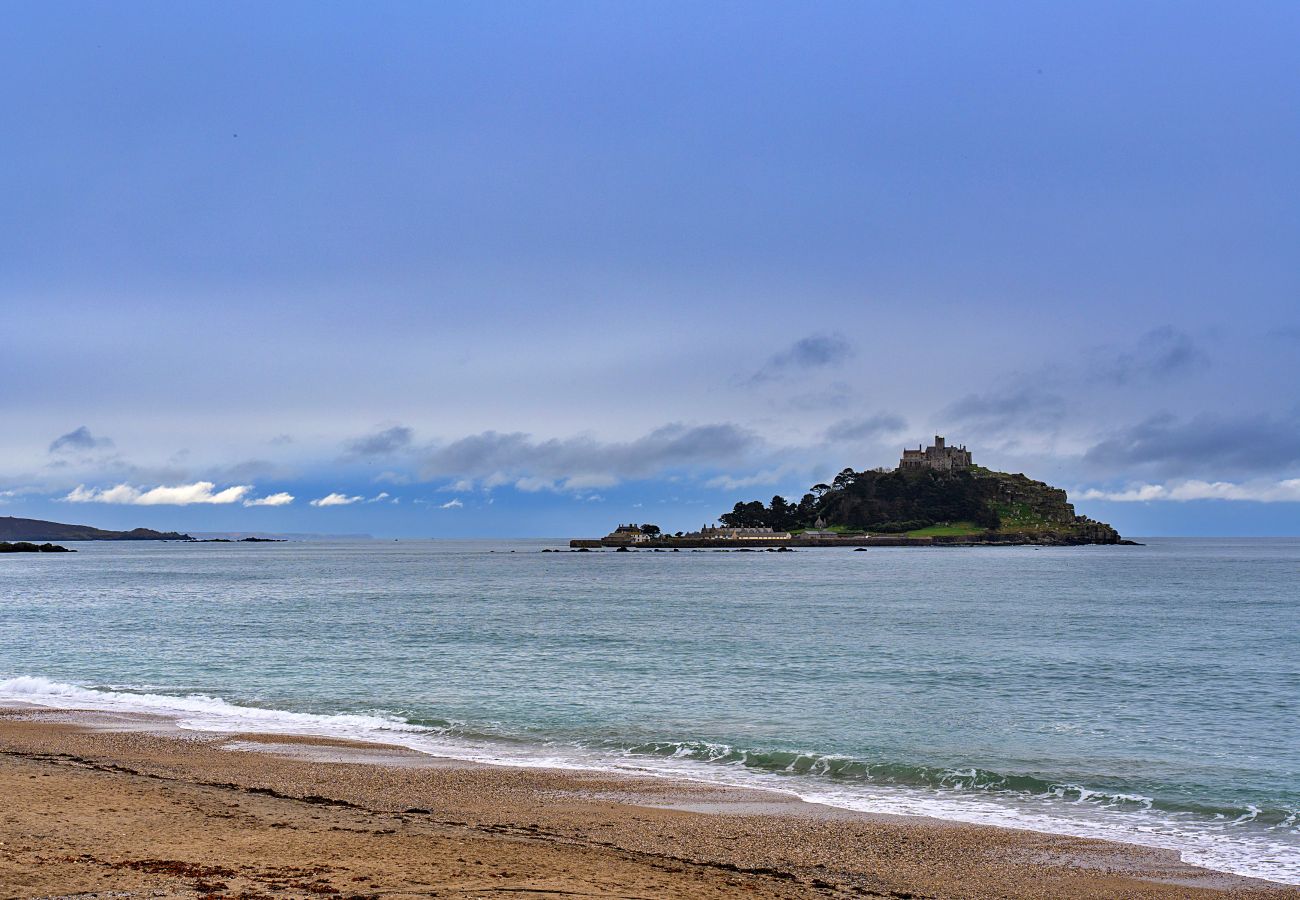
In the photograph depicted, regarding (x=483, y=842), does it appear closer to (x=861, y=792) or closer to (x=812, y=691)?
(x=861, y=792)

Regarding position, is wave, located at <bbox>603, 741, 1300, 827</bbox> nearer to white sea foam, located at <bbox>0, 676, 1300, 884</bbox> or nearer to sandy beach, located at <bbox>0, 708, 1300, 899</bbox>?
white sea foam, located at <bbox>0, 676, 1300, 884</bbox>

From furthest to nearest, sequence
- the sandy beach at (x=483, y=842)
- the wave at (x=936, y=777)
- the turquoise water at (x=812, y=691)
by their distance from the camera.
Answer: the turquoise water at (x=812, y=691)
the wave at (x=936, y=777)
the sandy beach at (x=483, y=842)

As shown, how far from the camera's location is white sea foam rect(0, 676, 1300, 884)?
1499cm

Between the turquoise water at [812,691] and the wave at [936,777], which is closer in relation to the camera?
the wave at [936,777]

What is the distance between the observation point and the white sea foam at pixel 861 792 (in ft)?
49.2

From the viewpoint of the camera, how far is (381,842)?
43.3 feet

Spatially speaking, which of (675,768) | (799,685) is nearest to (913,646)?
(799,685)

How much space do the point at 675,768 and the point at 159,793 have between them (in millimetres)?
9729

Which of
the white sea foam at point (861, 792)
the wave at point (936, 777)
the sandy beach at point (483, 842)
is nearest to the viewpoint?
the sandy beach at point (483, 842)

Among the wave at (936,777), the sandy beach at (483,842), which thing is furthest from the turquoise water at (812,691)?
the sandy beach at (483,842)

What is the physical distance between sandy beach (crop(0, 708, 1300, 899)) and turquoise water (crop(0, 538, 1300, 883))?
1999mm

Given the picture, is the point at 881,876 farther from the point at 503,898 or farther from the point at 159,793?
the point at 159,793

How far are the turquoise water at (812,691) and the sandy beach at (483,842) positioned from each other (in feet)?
6.56

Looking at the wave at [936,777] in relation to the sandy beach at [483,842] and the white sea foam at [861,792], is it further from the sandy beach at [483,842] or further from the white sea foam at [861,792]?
the sandy beach at [483,842]
